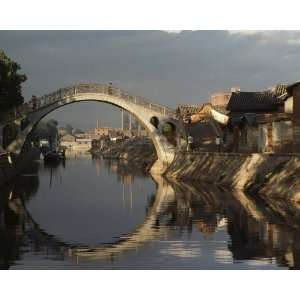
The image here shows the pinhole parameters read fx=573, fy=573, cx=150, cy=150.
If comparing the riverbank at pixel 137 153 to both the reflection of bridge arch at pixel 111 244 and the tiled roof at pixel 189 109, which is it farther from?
the reflection of bridge arch at pixel 111 244

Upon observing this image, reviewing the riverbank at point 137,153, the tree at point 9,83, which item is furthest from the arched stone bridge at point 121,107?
the riverbank at point 137,153

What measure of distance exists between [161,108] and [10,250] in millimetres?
57071

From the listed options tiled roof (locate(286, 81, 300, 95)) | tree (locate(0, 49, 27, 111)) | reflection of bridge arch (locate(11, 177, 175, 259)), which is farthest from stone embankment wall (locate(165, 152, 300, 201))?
tree (locate(0, 49, 27, 111))

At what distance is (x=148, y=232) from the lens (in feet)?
93.4

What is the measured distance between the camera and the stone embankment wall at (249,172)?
39750 millimetres

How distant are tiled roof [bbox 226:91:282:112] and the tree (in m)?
27.2

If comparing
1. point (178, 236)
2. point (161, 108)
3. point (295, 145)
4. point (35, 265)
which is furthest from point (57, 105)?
point (35, 265)

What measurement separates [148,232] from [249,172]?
21135mm

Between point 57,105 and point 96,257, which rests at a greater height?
point 57,105

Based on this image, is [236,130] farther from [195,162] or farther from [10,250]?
[10,250]

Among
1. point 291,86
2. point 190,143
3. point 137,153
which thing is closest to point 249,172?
point 291,86

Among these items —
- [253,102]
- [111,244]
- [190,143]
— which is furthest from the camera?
[190,143]

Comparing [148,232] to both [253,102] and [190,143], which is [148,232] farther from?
[190,143]

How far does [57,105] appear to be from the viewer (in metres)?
Result: 79.4
